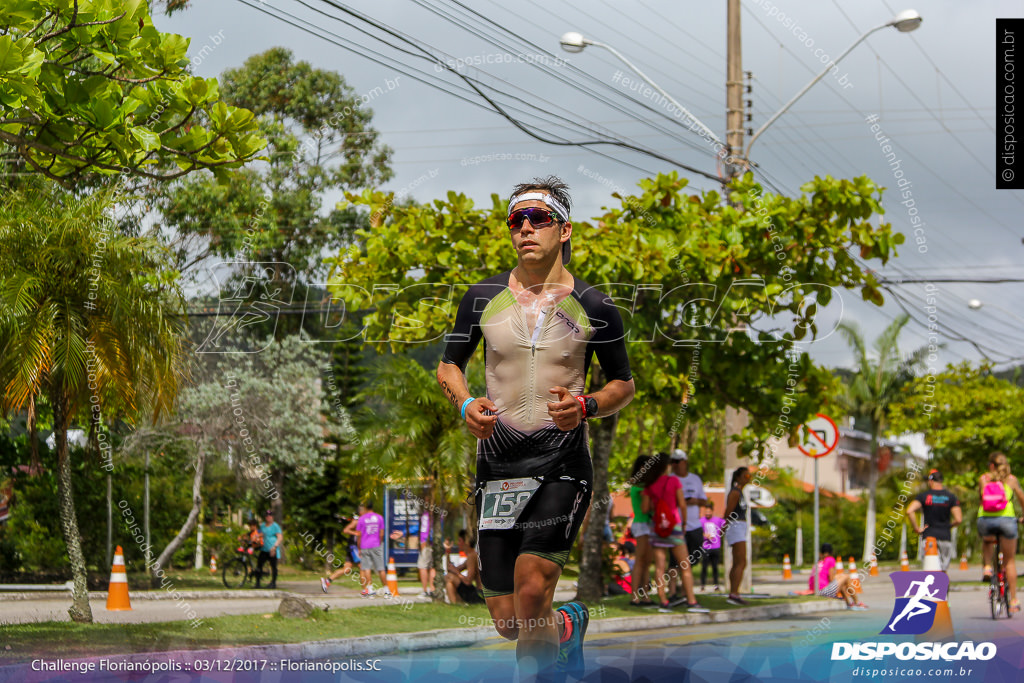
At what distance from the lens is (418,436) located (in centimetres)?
1414

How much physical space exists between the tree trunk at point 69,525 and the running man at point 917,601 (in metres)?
6.94

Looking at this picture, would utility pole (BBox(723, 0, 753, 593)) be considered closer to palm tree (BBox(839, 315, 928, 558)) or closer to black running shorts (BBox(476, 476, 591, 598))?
black running shorts (BBox(476, 476, 591, 598))

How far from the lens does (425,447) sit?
14273 millimetres

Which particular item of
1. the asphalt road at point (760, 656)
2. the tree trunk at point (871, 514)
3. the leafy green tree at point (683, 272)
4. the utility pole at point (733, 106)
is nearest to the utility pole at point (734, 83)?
the utility pole at point (733, 106)

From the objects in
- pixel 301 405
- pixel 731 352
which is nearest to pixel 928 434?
pixel 301 405

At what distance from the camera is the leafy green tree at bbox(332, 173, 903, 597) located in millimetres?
11836

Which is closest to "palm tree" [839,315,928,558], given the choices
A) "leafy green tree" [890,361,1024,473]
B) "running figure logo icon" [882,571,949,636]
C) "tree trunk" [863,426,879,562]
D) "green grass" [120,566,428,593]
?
"tree trunk" [863,426,879,562]

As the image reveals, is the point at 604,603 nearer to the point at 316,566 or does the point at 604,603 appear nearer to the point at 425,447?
the point at 425,447

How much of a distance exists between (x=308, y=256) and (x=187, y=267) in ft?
21.7

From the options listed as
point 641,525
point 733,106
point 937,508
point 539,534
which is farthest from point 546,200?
point 733,106

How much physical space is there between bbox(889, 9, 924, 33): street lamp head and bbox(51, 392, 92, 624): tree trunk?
10.9m

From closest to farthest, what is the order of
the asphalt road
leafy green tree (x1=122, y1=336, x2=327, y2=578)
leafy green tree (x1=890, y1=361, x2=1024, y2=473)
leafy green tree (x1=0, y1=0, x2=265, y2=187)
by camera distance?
the asphalt road
leafy green tree (x1=0, y1=0, x2=265, y2=187)
leafy green tree (x1=122, y1=336, x2=327, y2=578)
leafy green tree (x1=890, y1=361, x2=1024, y2=473)

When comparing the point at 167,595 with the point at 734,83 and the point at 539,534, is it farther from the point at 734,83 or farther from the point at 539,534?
the point at 539,534

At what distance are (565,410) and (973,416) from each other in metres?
25.9
